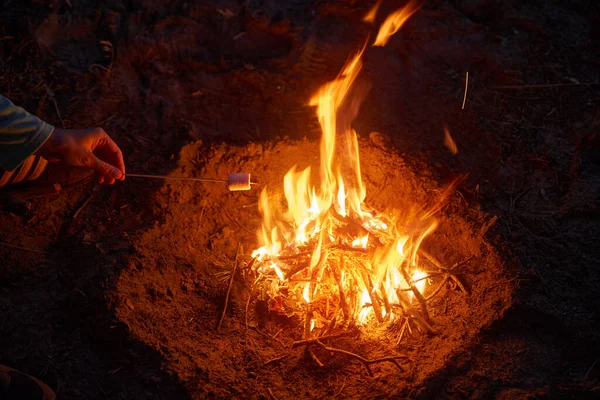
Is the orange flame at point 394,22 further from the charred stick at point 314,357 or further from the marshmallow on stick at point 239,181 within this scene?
the charred stick at point 314,357

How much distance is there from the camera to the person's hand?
2850 mm

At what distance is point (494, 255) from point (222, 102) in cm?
259

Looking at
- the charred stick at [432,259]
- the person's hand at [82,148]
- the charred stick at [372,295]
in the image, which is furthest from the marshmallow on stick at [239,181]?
the charred stick at [432,259]

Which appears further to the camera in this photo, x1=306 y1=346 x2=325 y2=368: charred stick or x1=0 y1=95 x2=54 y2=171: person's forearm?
x1=306 y1=346 x2=325 y2=368: charred stick

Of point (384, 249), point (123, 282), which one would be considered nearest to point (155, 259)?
point (123, 282)

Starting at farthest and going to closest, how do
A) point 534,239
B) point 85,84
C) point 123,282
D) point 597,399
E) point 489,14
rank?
point 489,14, point 85,84, point 534,239, point 123,282, point 597,399

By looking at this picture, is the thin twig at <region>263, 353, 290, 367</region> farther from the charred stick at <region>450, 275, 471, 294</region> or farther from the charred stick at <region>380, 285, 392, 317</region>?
the charred stick at <region>450, 275, 471, 294</region>

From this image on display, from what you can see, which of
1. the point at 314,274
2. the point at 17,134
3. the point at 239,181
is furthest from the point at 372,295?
the point at 17,134

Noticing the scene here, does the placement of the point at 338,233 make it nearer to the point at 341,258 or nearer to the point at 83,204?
the point at 341,258

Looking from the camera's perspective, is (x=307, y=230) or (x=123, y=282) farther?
(x=307, y=230)

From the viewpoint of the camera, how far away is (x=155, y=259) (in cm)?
323

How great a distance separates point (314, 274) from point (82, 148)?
5.49 ft

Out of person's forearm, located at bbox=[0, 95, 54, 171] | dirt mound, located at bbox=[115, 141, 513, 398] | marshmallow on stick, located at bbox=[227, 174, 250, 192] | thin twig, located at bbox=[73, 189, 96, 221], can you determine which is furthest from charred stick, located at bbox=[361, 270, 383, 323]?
person's forearm, located at bbox=[0, 95, 54, 171]

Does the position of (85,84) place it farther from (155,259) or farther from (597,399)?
(597,399)
